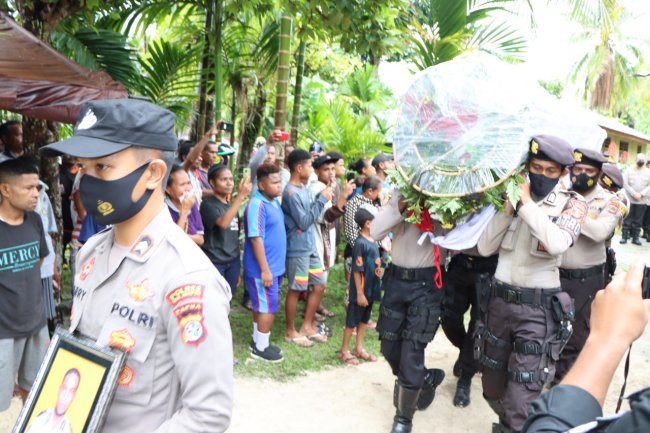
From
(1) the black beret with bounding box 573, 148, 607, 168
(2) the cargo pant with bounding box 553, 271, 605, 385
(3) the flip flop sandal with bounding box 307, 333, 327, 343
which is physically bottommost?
(3) the flip flop sandal with bounding box 307, 333, 327, 343

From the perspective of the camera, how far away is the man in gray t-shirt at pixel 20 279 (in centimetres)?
325

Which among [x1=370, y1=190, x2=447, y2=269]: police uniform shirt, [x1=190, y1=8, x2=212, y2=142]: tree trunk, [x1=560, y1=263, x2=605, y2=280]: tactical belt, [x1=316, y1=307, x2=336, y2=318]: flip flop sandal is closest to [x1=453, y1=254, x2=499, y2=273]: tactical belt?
[x1=370, y1=190, x2=447, y2=269]: police uniform shirt

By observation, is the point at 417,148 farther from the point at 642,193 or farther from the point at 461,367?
the point at 642,193

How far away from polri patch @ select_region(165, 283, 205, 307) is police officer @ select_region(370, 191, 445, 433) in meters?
2.44

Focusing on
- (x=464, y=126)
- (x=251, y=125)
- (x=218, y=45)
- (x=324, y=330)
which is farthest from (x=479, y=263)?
(x=251, y=125)

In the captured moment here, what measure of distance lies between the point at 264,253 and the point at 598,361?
3.94m

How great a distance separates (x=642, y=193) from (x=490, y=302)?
11.4 meters

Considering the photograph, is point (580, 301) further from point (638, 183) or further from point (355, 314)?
point (638, 183)

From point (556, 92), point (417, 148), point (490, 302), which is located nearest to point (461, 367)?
point (490, 302)

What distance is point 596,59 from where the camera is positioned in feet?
87.8

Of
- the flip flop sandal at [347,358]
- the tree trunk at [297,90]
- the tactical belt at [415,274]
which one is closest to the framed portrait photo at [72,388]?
the tactical belt at [415,274]

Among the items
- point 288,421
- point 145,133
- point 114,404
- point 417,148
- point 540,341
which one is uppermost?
point 145,133

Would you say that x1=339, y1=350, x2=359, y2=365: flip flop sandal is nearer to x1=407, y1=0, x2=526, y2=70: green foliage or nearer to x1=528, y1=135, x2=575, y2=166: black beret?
x1=528, y1=135, x2=575, y2=166: black beret

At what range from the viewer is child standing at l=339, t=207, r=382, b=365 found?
207 inches
